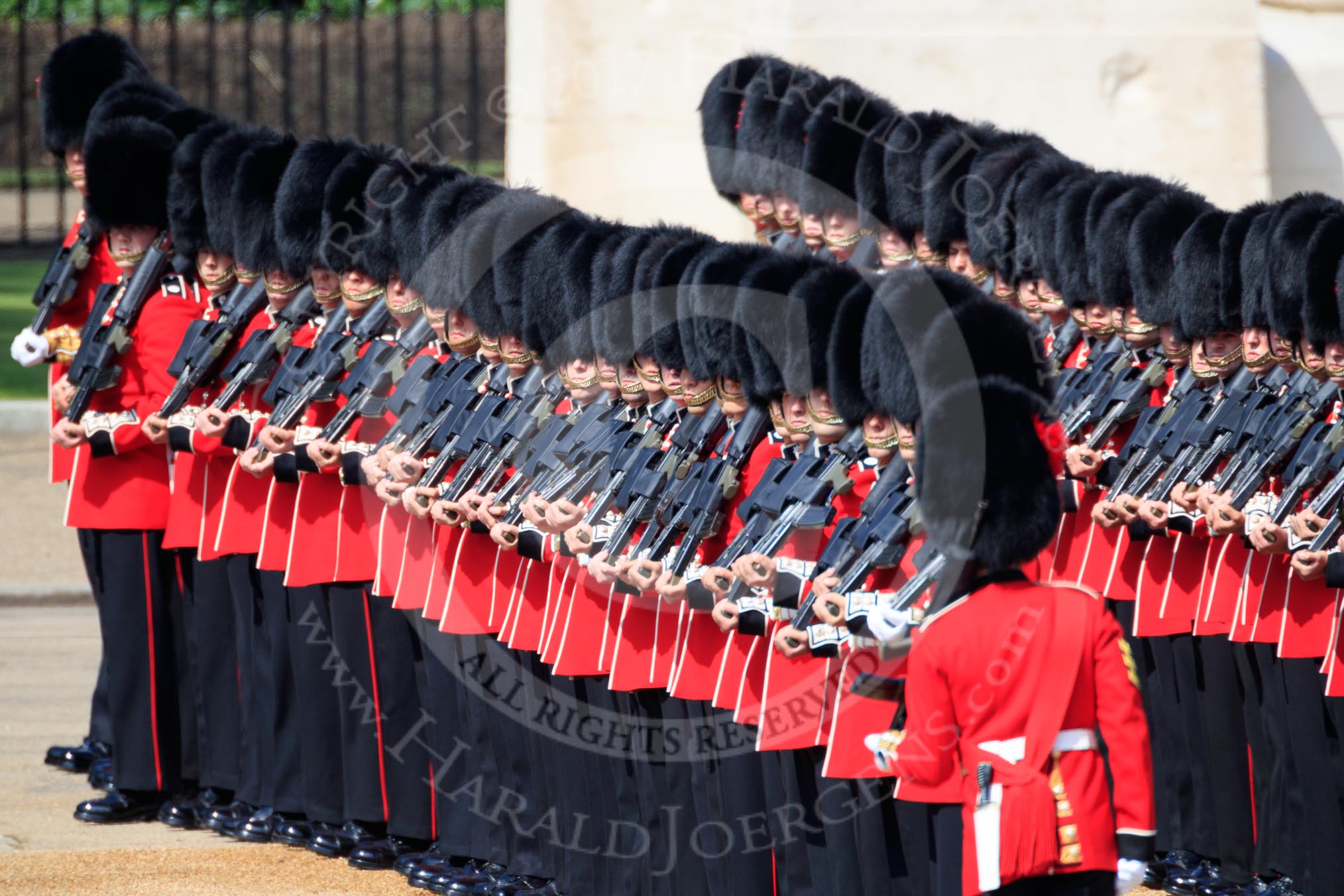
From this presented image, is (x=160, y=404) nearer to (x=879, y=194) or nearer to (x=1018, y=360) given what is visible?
(x=879, y=194)

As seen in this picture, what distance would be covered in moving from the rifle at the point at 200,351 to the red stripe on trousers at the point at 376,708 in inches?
28.6

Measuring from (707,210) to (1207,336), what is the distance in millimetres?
4277

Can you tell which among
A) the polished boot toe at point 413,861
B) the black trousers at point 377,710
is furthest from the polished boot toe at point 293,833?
the polished boot toe at point 413,861

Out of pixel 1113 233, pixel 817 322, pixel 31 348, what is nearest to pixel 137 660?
pixel 31 348

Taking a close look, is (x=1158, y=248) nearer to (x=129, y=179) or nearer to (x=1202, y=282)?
(x=1202, y=282)

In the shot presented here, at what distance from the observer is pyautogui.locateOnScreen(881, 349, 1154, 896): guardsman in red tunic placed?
3.19 m

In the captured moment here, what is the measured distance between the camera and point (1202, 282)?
4957mm

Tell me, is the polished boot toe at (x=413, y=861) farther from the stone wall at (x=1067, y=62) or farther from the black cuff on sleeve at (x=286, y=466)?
the stone wall at (x=1067, y=62)

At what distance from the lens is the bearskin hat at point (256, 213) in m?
5.28

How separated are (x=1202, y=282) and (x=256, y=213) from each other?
2.34m

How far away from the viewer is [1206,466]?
480 centimetres

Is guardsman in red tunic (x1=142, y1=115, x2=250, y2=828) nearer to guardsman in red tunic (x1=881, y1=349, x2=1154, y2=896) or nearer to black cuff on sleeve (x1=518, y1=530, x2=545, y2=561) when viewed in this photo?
black cuff on sleeve (x1=518, y1=530, x2=545, y2=561)

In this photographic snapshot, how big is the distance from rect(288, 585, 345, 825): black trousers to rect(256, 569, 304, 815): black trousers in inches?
1.6

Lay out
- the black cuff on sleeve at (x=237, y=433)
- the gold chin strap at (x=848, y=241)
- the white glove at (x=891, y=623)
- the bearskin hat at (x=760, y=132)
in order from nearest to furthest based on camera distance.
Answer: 1. the white glove at (x=891, y=623)
2. the black cuff on sleeve at (x=237, y=433)
3. the gold chin strap at (x=848, y=241)
4. the bearskin hat at (x=760, y=132)
